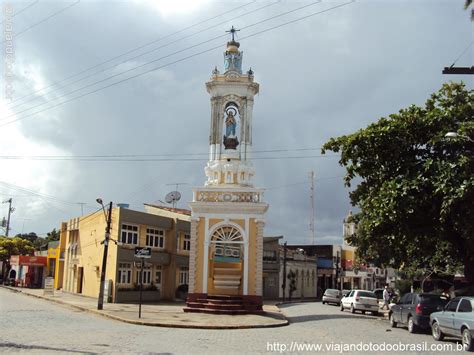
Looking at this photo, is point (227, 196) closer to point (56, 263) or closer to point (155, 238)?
point (155, 238)

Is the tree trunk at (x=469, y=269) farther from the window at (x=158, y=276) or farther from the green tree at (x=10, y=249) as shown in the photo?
the green tree at (x=10, y=249)

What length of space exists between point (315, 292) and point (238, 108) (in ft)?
138

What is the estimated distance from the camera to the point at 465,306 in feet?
51.7

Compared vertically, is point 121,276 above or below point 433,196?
below

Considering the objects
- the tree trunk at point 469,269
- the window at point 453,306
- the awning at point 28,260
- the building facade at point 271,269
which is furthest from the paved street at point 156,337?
the building facade at point 271,269

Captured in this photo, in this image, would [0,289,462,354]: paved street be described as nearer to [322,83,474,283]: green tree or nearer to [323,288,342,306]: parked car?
[322,83,474,283]: green tree

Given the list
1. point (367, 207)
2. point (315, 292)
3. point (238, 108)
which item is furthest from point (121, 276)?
point (315, 292)

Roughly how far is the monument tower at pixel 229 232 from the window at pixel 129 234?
32.1 feet

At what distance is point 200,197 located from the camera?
27969 mm

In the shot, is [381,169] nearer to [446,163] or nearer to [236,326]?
[446,163]

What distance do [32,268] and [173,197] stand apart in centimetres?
1700

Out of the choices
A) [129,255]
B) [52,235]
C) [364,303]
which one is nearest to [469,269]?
[364,303]

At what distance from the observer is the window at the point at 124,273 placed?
35844 millimetres

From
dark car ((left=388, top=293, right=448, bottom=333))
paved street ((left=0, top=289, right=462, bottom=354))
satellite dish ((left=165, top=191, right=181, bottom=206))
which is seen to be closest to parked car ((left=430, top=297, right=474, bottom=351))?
paved street ((left=0, top=289, right=462, bottom=354))
